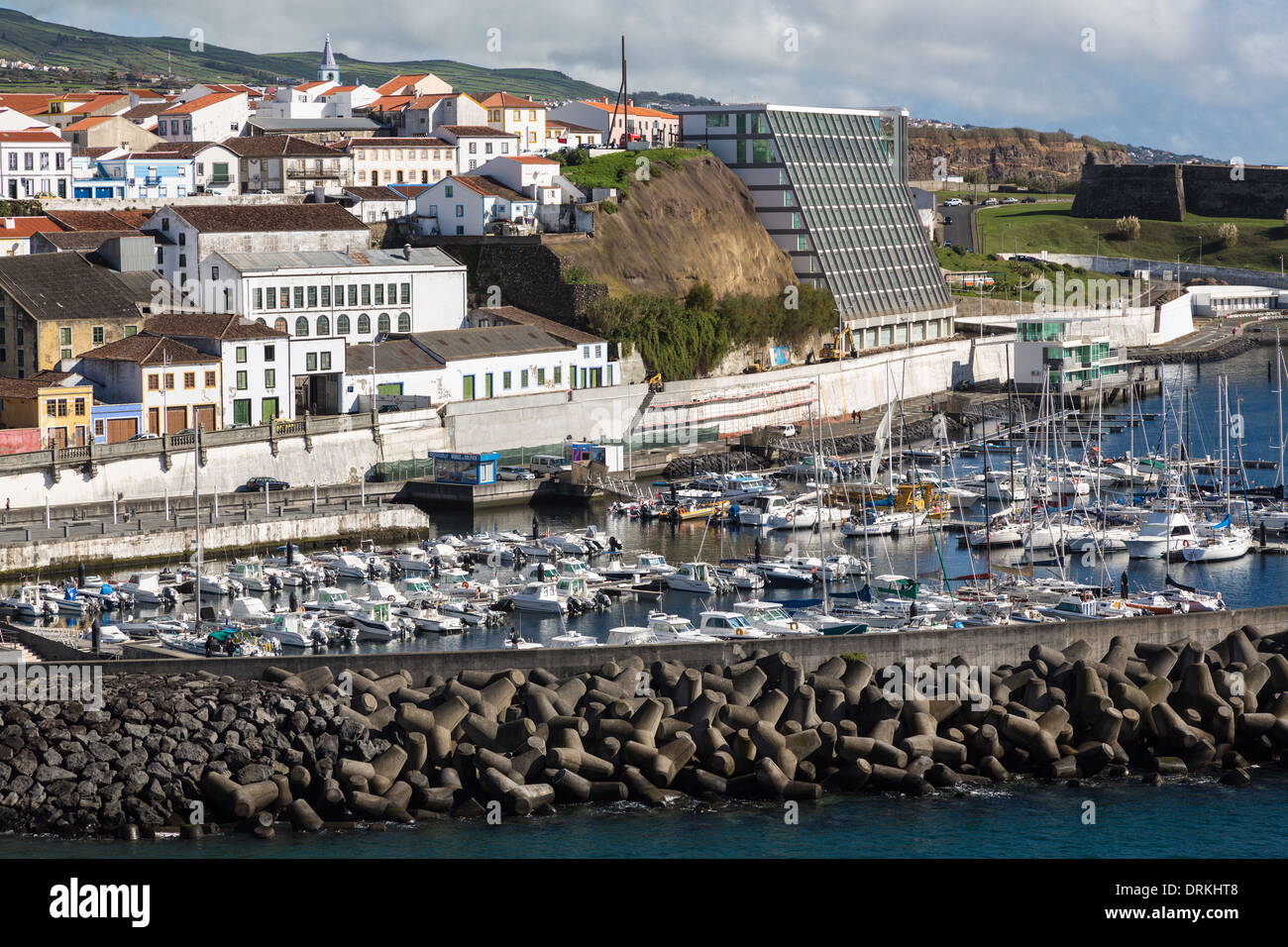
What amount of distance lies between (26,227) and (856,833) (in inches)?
1980

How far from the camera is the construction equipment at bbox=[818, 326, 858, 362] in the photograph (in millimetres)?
85688

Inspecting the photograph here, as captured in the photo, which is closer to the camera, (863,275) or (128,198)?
(128,198)

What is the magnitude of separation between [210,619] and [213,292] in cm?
2583

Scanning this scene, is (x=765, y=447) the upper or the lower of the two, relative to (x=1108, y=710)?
upper

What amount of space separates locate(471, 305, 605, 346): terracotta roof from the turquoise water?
143 feet

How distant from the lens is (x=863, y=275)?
92625mm

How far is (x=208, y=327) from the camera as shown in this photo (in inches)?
2311

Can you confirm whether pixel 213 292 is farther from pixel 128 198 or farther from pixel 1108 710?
pixel 1108 710

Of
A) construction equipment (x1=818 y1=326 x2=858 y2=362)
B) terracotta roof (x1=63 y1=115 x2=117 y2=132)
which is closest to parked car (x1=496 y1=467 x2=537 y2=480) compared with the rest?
construction equipment (x1=818 y1=326 x2=858 y2=362)

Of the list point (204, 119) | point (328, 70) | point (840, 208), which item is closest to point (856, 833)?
point (840, 208)

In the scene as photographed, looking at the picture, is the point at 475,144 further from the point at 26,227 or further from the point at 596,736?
the point at 596,736

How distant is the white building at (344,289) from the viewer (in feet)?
209
